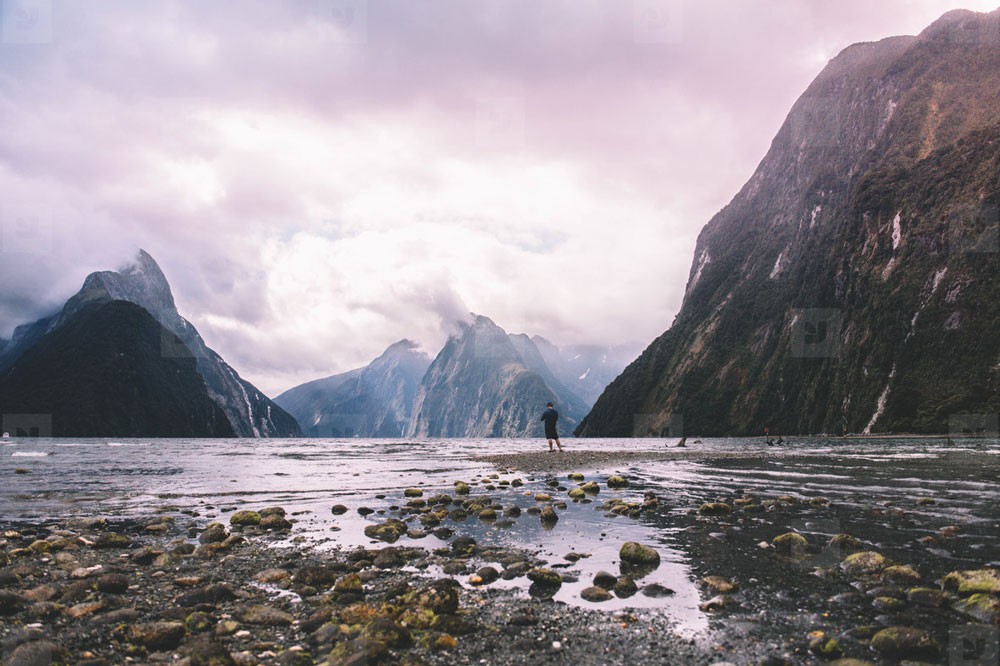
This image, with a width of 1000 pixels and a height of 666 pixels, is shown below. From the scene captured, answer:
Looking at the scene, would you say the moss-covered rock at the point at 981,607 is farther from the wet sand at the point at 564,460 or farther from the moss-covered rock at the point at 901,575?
the wet sand at the point at 564,460

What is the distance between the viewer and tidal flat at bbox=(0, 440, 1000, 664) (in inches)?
287

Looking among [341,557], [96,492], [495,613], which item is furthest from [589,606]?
[96,492]

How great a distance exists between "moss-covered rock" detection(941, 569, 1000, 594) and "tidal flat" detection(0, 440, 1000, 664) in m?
0.03

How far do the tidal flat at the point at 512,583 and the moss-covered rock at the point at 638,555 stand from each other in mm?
54

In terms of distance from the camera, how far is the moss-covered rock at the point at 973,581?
8.89 metres

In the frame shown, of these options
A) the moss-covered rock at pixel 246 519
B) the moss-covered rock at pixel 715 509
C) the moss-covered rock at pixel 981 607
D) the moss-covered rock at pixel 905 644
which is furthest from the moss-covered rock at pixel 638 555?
the moss-covered rock at pixel 246 519

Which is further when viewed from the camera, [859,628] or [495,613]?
[495,613]

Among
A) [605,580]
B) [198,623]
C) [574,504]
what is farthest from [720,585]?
[574,504]

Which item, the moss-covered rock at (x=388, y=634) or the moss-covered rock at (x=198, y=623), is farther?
the moss-covered rock at (x=198, y=623)

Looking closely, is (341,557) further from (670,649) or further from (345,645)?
(670,649)

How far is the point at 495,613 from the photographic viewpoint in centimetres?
870

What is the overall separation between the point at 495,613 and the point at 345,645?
Answer: 8.32 feet

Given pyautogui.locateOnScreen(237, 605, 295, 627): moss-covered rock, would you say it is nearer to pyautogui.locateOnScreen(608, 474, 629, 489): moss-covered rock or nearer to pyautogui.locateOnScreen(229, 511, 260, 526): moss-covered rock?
pyautogui.locateOnScreen(229, 511, 260, 526): moss-covered rock

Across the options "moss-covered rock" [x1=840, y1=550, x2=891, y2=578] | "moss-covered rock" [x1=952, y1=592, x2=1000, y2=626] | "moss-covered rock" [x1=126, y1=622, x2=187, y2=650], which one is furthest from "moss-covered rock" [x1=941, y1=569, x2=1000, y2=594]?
"moss-covered rock" [x1=126, y1=622, x2=187, y2=650]
